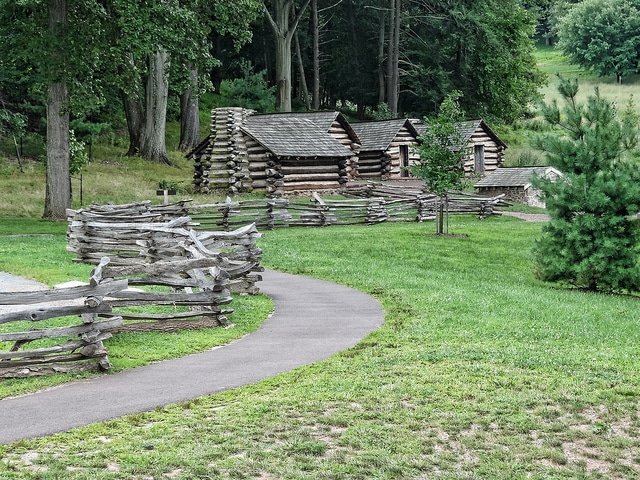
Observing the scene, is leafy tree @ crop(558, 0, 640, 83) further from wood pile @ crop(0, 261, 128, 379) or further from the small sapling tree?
wood pile @ crop(0, 261, 128, 379)

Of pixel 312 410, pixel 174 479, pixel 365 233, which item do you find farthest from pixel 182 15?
pixel 174 479

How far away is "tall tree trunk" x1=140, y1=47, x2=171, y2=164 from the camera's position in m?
51.7

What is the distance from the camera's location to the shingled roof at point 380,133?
56719mm

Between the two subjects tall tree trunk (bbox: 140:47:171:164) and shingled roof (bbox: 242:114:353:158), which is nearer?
shingled roof (bbox: 242:114:353:158)

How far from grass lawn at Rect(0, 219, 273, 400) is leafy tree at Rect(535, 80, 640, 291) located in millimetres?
7798

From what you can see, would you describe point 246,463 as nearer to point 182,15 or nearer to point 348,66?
point 182,15

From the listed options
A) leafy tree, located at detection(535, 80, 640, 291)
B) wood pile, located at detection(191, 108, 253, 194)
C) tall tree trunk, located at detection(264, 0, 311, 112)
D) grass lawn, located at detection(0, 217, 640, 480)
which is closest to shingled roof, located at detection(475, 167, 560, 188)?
wood pile, located at detection(191, 108, 253, 194)

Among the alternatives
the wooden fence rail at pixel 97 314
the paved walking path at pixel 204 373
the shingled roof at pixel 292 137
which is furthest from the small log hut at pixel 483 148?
the wooden fence rail at pixel 97 314

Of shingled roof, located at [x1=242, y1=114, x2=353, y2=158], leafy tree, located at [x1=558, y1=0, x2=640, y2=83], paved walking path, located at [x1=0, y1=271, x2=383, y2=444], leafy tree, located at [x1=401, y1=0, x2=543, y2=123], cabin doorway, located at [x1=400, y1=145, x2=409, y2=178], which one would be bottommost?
paved walking path, located at [x1=0, y1=271, x2=383, y2=444]

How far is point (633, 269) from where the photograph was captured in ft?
74.9

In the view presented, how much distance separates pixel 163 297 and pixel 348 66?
209ft

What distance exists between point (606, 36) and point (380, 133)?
2164 inches

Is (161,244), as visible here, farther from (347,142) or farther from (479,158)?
(479,158)

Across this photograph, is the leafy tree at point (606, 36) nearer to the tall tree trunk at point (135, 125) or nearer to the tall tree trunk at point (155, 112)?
the tall tree trunk at point (135, 125)
